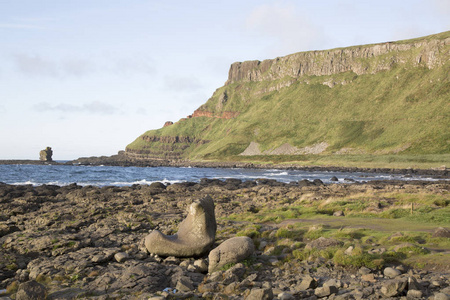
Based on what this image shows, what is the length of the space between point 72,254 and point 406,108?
187426 millimetres

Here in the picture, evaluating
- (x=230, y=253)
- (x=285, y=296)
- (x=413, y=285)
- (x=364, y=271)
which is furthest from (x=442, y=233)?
(x=230, y=253)

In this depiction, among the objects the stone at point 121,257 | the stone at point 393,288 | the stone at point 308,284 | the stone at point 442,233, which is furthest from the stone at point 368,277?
the stone at point 121,257

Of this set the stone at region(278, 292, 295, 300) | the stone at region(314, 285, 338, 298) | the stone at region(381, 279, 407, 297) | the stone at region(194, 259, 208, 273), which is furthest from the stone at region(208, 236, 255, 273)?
the stone at region(381, 279, 407, 297)

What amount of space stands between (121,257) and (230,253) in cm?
483

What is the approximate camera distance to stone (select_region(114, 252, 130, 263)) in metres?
15.2

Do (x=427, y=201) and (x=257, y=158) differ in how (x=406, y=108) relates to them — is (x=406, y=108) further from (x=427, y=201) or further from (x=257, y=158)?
(x=427, y=201)

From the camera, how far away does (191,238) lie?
16469mm

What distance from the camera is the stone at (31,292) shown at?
11.0m

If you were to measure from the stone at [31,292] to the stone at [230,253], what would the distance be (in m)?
6.00

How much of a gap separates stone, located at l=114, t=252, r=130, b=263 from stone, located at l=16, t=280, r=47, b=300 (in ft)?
13.4

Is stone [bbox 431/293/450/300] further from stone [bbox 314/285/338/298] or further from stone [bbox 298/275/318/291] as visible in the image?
stone [bbox 298/275/318/291]

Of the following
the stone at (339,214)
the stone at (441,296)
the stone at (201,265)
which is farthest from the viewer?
the stone at (339,214)

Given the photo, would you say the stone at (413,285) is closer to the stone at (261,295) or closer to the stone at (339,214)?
the stone at (261,295)

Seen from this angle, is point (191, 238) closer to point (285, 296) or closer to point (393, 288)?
point (285, 296)
